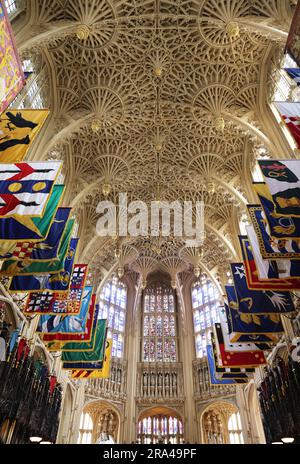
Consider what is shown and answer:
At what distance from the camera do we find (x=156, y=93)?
67.7 feet

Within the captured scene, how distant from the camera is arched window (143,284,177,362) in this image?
1245 inches

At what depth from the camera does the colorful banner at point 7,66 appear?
28.8 feet

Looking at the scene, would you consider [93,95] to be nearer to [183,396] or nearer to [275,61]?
[275,61]

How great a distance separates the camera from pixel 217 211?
26.9 metres

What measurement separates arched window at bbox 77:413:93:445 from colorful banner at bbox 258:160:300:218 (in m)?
25.8

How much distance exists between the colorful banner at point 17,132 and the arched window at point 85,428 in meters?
24.5

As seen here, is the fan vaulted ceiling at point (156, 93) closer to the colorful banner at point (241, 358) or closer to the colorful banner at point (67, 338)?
the colorful banner at point (67, 338)

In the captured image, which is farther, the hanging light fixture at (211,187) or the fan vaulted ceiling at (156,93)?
the hanging light fixture at (211,187)

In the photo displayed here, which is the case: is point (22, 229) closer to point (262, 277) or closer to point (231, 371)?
point (262, 277)

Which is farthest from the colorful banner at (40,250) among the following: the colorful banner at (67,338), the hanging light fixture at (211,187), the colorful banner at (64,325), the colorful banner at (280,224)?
the hanging light fixture at (211,187)

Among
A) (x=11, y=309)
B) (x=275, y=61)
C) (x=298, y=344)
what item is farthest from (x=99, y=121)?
(x=298, y=344)

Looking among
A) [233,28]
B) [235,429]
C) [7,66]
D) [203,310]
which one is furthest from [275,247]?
[203,310]
